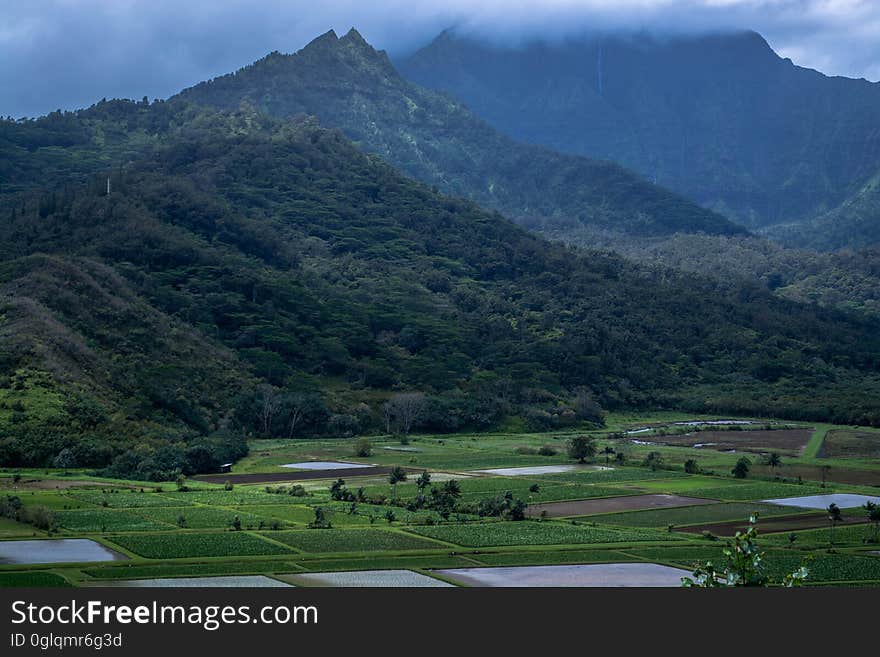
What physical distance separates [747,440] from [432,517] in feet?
176

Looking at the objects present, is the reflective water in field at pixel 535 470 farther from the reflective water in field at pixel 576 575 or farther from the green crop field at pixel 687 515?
the reflective water in field at pixel 576 575

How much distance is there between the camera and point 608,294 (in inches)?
7234

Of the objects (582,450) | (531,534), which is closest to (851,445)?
(582,450)

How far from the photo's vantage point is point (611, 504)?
2569 inches

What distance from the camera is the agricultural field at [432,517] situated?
143 feet

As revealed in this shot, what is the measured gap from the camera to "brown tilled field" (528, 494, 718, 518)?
6184 cm

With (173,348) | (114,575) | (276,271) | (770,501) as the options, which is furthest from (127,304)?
(114,575)

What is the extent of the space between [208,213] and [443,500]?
12071 centimetres

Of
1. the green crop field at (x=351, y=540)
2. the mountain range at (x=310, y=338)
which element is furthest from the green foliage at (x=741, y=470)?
the mountain range at (x=310, y=338)

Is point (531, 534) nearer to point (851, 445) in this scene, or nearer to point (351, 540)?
point (351, 540)

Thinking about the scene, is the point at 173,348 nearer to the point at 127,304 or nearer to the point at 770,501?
the point at 127,304

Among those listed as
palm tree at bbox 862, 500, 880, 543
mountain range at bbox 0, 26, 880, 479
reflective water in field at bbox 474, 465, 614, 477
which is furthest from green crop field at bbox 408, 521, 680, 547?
mountain range at bbox 0, 26, 880, 479

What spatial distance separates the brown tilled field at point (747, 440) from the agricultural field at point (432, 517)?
1.88 meters

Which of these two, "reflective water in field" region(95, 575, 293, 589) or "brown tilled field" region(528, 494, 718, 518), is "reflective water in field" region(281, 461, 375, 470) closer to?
"brown tilled field" region(528, 494, 718, 518)
